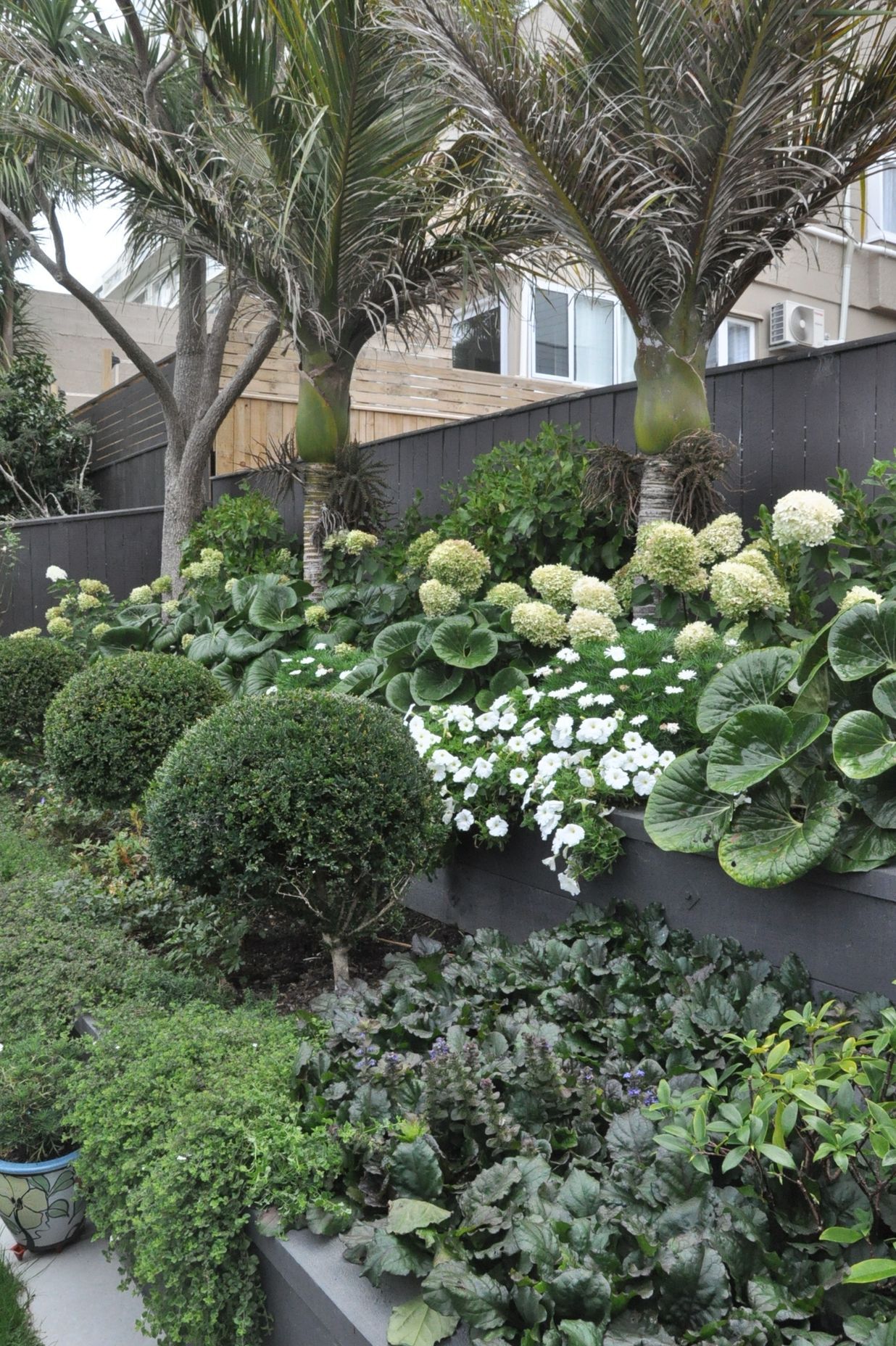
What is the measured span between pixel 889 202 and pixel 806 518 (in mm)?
10138

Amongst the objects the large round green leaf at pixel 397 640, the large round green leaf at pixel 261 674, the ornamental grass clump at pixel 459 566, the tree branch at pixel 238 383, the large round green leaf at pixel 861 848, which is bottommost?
the large round green leaf at pixel 861 848

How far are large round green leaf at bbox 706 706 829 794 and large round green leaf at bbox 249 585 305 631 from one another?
3.59 metres

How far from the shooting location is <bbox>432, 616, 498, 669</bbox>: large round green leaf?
13.1ft

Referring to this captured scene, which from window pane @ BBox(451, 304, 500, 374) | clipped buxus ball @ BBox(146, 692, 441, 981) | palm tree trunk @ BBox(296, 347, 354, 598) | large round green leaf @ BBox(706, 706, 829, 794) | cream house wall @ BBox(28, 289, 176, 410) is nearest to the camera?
large round green leaf @ BBox(706, 706, 829, 794)

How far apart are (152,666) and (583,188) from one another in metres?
2.80

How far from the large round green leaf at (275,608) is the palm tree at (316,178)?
0.35 metres

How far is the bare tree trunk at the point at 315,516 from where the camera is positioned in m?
6.27

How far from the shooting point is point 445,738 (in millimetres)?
3650

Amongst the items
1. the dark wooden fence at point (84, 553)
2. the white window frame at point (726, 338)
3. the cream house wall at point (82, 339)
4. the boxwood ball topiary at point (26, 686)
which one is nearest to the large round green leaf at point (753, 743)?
the boxwood ball topiary at point (26, 686)

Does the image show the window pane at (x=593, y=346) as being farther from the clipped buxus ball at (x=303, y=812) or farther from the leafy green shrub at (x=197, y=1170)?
the leafy green shrub at (x=197, y=1170)

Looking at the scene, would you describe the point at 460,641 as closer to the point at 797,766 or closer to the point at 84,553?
the point at 797,766

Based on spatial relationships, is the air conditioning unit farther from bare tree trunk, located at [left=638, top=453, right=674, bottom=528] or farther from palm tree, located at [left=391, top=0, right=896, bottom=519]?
bare tree trunk, located at [left=638, top=453, right=674, bottom=528]

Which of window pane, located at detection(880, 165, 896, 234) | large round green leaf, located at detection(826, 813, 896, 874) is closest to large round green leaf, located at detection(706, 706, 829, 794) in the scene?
large round green leaf, located at detection(826, 813, 896, 874)

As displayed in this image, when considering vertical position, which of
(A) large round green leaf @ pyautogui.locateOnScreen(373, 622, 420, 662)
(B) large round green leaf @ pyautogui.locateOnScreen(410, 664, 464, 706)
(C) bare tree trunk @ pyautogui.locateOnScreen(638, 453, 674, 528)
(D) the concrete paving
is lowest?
(D) the concrete paving
